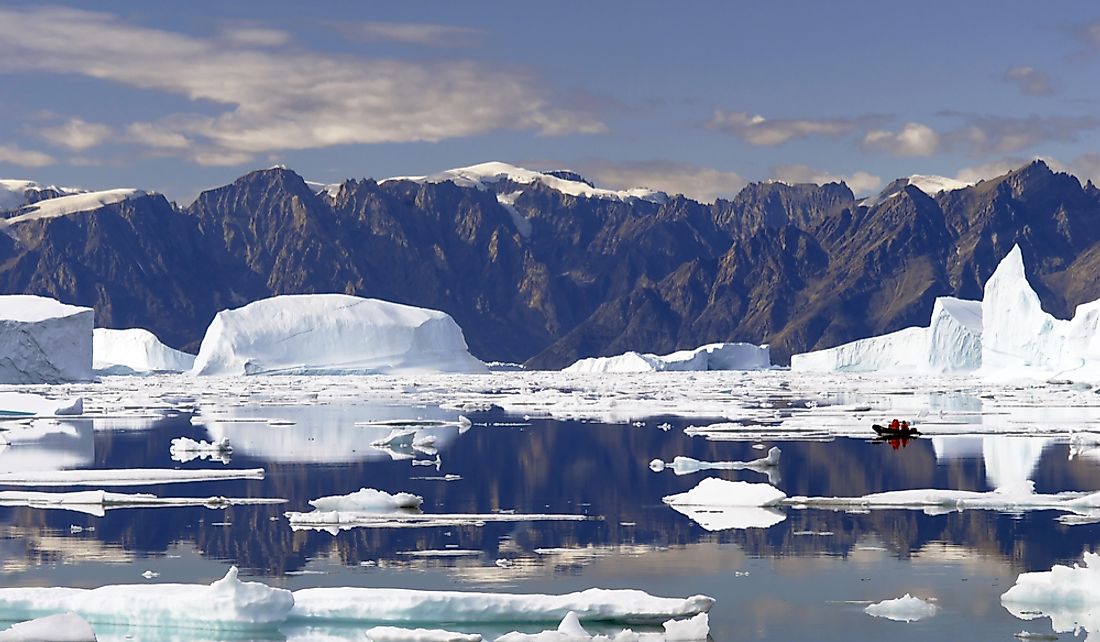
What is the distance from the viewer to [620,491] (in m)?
29.9

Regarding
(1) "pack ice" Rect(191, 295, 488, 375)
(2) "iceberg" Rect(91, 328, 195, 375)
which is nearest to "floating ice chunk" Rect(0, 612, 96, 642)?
(1) "pack ice" Rect(191, 295, 488, 375)

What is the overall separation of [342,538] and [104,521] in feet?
15.3

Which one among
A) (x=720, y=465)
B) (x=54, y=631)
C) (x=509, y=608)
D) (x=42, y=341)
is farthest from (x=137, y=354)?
(x=509, y=608)

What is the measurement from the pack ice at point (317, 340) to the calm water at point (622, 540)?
64580 millimetres

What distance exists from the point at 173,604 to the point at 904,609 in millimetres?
7791

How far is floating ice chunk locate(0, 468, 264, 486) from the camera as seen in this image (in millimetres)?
30750

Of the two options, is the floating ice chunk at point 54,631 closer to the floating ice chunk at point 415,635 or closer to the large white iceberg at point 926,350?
the floating ice chunk at point 415,635

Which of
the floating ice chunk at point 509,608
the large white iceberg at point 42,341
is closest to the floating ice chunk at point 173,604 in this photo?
the floating ice chunk at point 509,608

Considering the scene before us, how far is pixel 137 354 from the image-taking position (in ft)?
435

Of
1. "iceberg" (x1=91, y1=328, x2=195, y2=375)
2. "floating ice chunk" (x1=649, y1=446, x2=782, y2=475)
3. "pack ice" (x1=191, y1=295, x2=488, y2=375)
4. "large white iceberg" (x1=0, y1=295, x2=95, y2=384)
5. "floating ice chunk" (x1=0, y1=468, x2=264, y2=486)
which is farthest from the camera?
"iceberg" (x1=91, y1=328, x2=195, y2=375)

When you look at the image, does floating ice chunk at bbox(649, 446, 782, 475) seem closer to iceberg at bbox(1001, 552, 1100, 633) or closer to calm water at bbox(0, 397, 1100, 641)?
calm water at bbox(0, 397, 1100, 641)

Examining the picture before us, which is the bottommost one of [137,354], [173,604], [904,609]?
[904,609]

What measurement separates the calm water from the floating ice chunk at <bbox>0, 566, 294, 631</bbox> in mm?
327

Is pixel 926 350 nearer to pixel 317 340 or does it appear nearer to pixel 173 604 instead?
pixel 317 340
